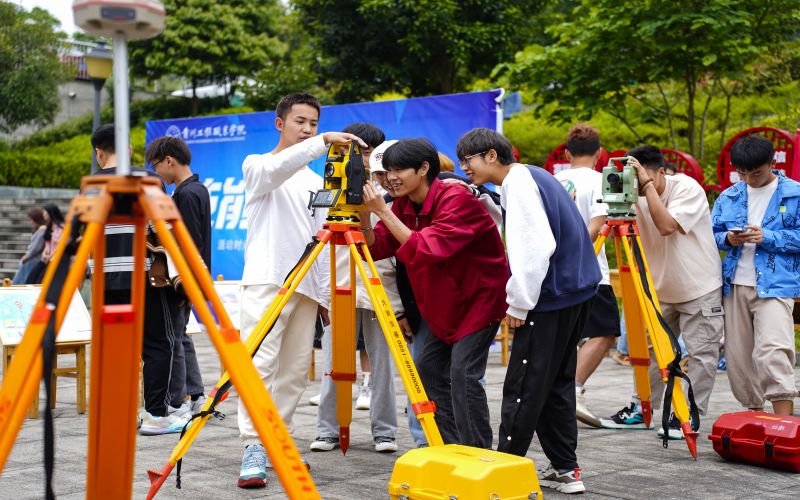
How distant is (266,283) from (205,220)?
157 cm

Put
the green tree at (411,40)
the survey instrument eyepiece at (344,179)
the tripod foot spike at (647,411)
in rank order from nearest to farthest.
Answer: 1. the survey instrument eyepiece at (344,179)
2. the tripod foot spike at (647,411)
3. the green tree at (411,40)

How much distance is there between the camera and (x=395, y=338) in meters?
4.10

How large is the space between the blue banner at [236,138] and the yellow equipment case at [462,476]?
245 inches

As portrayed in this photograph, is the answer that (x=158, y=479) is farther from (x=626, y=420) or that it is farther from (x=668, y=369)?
(x=626, y=420)

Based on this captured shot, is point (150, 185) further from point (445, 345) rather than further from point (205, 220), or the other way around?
point (205, 220)

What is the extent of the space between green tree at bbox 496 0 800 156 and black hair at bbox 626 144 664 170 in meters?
6.24

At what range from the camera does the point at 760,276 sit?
5.81 metres

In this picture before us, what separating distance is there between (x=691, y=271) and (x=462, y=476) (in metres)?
2.93

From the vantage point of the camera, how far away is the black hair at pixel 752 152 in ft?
19.0

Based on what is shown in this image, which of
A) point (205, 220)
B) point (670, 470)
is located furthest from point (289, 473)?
point (205, 220)

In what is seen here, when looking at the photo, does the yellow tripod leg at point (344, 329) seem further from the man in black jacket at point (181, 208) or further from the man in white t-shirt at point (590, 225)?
the man in white t-shirt at point (590, 225)

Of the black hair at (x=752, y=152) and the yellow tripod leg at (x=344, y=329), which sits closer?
the yellow tripod leg at (x=344, y=329)

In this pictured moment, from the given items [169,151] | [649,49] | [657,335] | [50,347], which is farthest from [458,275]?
[649,49]

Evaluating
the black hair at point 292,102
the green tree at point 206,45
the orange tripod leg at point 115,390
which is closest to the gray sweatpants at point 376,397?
the black hair at point 292,102
